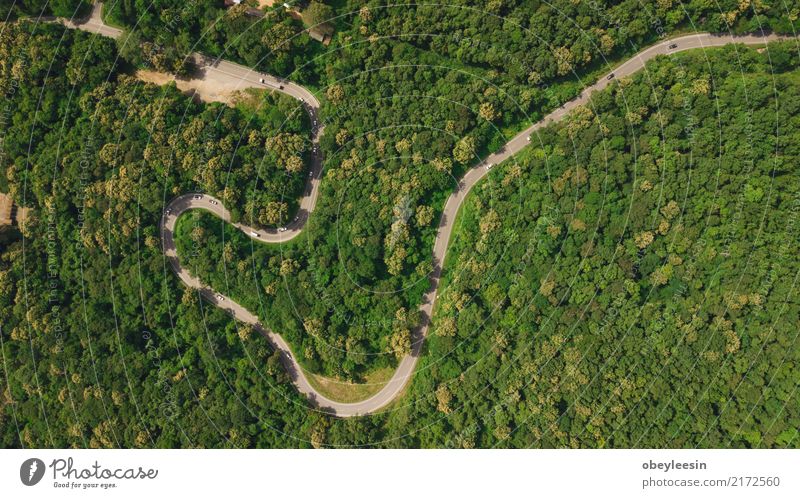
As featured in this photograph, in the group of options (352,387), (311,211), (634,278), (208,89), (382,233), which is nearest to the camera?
(634,278)

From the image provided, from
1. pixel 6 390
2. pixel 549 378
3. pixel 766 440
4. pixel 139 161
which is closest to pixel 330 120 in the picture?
pixel 139 161

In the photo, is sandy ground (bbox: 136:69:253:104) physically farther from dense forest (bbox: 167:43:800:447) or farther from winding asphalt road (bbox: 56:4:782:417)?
dense forest (bbox: 167:43:800:447)

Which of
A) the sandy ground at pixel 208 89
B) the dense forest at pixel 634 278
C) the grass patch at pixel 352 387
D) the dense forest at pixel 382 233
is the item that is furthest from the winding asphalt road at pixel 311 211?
the dense forest at pixel 634 278

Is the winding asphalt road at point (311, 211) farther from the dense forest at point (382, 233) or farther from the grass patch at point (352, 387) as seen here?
the dense forest at point (382, 233)

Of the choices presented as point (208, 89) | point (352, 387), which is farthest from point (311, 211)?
point (352, 387)

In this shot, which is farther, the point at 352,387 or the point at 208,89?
the point at 208,89

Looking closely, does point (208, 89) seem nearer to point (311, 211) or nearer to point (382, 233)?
point (311, 211)
